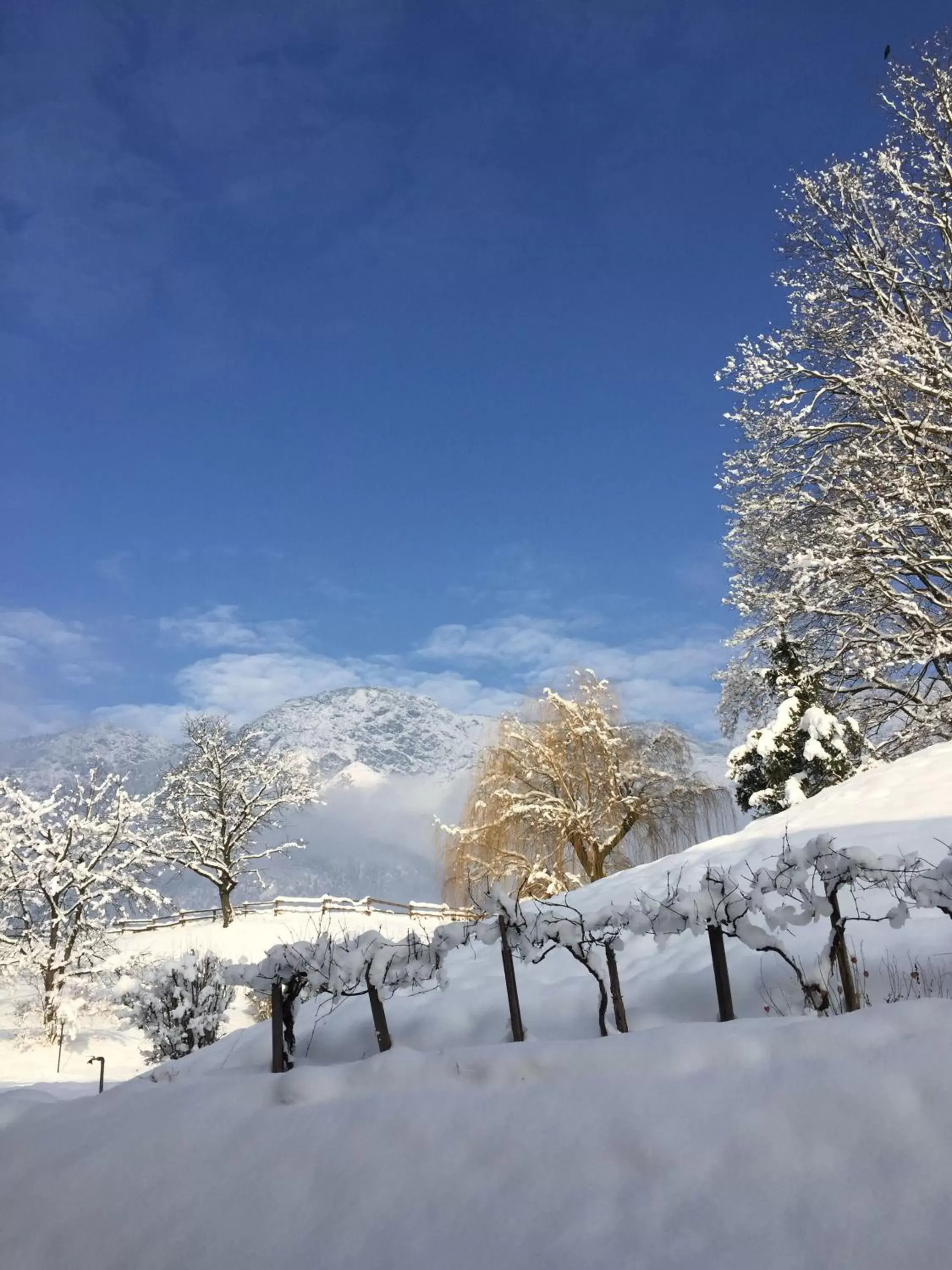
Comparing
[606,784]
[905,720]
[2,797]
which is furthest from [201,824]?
[905,720]

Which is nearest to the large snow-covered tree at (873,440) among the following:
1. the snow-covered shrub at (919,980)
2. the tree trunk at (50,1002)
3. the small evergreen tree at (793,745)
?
the small evergreen tree at (793,745)

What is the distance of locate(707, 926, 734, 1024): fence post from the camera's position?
13.9ft

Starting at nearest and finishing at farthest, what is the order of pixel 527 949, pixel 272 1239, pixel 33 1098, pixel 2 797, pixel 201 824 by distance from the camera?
pixel 272 1239
pixel 527 949
pixel 33 1098
pixel 2 797
pixel 201 824

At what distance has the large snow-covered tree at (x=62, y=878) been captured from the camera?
17.3m

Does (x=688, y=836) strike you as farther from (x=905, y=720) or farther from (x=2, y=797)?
(x=2, y=797)

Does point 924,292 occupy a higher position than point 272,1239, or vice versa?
point 924,292

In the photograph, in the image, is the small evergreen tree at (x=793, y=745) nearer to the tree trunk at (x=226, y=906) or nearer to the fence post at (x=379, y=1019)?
the fence post at (x=379, y=1019)

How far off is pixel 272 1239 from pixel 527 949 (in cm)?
205

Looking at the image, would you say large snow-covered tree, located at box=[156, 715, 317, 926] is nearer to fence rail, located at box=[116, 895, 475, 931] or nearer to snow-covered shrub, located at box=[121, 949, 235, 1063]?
fence rail, located at box=[116, 895, 475, 931]

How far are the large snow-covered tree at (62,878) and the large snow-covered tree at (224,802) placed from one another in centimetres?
416

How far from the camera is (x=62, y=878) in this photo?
18641 mm

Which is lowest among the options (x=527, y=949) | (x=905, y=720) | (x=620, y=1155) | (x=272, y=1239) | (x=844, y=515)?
(x=272, y=1239)

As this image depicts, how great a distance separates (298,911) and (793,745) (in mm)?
18214

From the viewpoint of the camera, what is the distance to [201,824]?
87.9 feet
